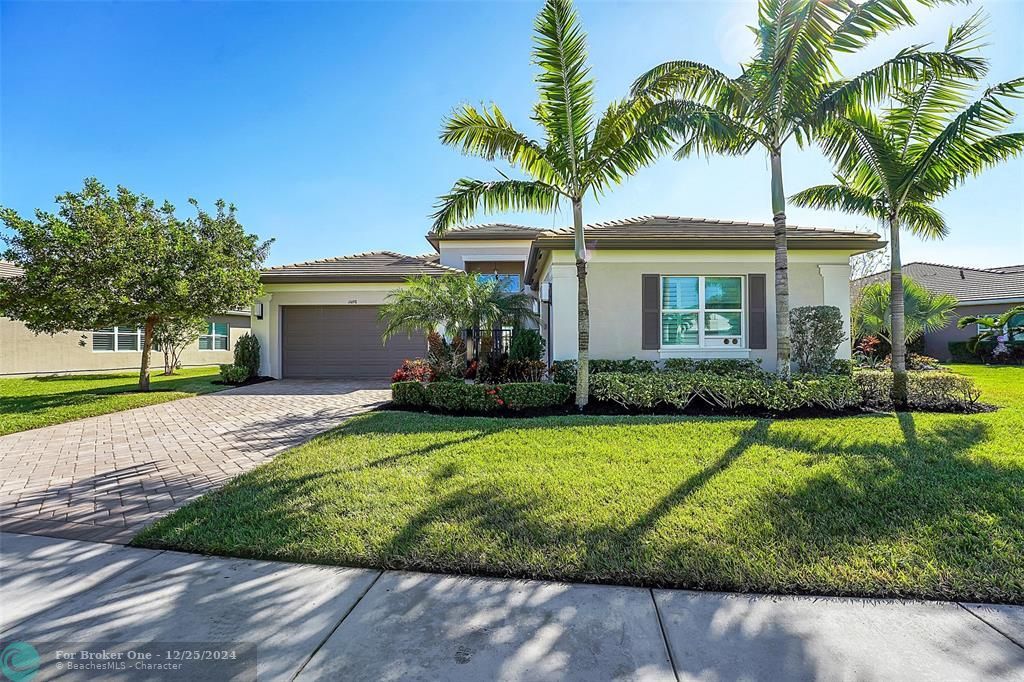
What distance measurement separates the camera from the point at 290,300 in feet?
49.0

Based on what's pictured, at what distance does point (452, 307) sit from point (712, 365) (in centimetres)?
595

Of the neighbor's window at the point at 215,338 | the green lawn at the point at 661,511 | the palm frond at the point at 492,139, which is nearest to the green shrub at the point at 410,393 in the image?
the green lawn at the point at 661,511

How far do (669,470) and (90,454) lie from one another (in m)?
7.64

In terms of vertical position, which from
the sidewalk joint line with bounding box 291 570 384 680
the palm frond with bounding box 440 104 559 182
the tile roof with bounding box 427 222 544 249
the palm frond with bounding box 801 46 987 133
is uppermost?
the tile roof with bounding box 427 222 544 249

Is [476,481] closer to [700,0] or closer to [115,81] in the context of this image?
[700,0]

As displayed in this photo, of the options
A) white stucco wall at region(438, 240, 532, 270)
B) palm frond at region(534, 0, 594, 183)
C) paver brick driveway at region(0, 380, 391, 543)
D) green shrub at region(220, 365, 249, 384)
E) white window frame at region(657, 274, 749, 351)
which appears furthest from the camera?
white stucco wall at region(438, 240, 532, 270)

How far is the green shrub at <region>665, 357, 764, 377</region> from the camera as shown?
9672 millimetres

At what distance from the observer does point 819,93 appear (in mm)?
7609

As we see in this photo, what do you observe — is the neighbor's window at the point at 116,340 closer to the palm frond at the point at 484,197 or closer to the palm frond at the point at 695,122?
the palm frond at the point at 484,197

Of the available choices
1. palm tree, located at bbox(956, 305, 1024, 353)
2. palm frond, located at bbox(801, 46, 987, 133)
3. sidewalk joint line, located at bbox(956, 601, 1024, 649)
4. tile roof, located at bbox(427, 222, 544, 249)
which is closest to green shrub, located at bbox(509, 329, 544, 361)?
palm frond, located at bbox(801, 46, 987, 133)

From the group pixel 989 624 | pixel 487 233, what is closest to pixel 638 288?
pixel 989 624

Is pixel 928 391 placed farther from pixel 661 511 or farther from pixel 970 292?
pixel 970 292

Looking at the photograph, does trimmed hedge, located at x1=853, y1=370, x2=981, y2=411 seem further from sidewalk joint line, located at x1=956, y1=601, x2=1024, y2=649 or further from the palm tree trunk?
sidewalk joint line, located at x1=956, y1=601, x2=1024, y2=649

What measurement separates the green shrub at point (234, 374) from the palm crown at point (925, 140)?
16201mm
